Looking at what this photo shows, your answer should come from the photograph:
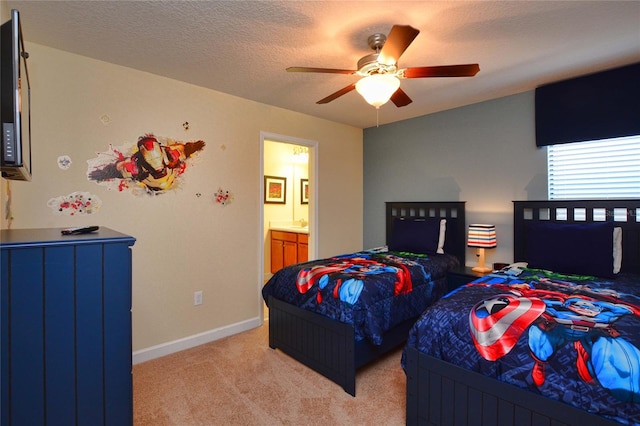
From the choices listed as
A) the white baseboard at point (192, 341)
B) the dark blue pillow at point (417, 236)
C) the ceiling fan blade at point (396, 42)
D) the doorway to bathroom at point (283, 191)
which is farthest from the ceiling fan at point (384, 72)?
the doorway to bathroom at point (283, 191)

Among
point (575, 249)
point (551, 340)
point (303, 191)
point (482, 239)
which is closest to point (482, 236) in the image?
point (482, 239)

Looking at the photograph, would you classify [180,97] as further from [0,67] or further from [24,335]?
[24,335]

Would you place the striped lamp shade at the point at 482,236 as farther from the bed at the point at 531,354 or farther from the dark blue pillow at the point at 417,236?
the bed at the point at 531,354

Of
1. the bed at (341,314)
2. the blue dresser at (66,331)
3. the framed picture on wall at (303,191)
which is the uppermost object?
the framed picture on wall at (303,191)

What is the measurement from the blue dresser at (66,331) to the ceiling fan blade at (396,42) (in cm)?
151

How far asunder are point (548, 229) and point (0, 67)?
3366 mm

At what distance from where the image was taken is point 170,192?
2904mm

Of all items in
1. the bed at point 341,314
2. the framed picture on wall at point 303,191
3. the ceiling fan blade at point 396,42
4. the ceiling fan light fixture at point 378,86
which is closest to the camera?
the ceiling fan blade at point 396,42

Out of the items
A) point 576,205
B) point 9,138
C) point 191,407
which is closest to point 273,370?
point 191,407

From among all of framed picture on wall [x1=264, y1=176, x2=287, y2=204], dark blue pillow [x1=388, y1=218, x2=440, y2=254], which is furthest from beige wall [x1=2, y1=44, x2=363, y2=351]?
dark blue pillow [x1=388, y1=218, x2=440, y2=254]

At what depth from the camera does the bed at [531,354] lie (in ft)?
4.20

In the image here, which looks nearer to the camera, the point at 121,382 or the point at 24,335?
the point at 24,335

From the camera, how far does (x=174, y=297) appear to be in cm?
292

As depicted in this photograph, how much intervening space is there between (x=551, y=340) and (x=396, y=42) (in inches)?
63.0
